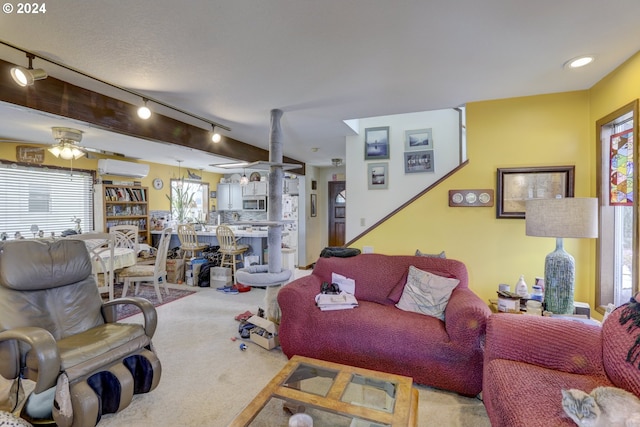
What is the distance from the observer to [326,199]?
7.11m

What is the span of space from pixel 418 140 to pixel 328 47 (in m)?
2.18

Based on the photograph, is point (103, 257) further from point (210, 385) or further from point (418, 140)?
point (418, 140)

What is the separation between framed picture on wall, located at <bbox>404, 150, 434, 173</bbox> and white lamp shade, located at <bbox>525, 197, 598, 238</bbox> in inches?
63.5

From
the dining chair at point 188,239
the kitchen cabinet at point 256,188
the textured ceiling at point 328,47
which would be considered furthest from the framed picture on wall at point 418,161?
the kitchen cabinet at point 256,188

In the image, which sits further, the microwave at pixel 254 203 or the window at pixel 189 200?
the microwave at pixel 254 203

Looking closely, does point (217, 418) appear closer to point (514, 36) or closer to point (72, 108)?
point (72, 108)

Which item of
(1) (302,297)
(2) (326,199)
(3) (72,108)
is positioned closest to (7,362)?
(1) (302,297)

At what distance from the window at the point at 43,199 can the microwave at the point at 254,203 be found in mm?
3149

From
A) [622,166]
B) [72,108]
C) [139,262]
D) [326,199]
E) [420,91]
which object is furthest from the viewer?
[326,199]

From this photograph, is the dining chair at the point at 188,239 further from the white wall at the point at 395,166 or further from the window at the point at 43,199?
the white wall at the point at 395,166

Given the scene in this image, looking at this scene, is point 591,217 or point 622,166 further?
point 622,166

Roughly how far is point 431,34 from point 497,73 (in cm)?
91

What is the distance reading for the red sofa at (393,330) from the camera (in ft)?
6.21

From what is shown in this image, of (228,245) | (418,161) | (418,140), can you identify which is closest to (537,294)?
(418,161)
